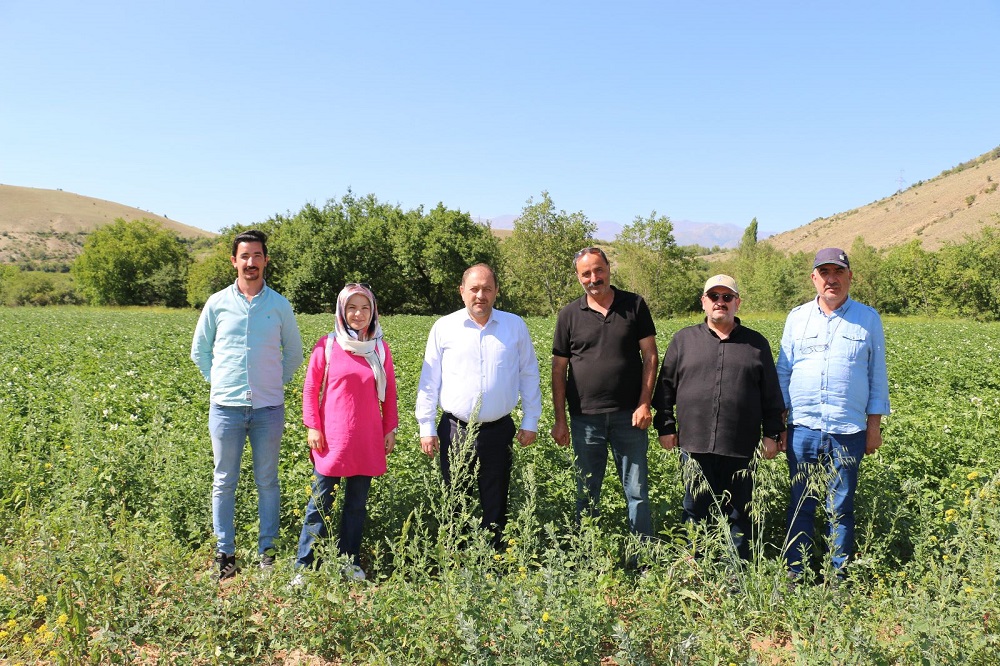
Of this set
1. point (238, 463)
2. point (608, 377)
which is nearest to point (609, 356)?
point (608, 377)

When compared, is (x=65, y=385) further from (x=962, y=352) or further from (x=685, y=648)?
Answer: (x=962, y=352)

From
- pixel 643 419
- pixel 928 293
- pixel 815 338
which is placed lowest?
pixel 643 419

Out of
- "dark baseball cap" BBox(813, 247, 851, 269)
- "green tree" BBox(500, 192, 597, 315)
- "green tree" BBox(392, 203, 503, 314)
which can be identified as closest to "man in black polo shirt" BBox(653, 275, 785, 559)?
"dark baseball cap" BBox(813, 247, 851, 269)

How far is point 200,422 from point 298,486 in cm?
276

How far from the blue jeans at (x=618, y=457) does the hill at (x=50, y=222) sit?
12271cm

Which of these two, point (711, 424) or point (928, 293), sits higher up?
point (928, 293)

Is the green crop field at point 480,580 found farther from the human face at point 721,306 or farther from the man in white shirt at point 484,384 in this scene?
the human face at point 721,306

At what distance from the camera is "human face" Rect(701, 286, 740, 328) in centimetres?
388

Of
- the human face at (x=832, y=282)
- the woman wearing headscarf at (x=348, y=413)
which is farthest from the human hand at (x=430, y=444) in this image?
the human face at (x=832, y=282)

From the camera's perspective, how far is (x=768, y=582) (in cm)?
330

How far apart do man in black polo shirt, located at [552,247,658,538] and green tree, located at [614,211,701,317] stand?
5066cm

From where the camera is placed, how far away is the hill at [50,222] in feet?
367

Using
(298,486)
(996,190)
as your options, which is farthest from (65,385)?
(996,190)

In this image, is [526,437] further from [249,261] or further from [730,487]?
[249,261]
